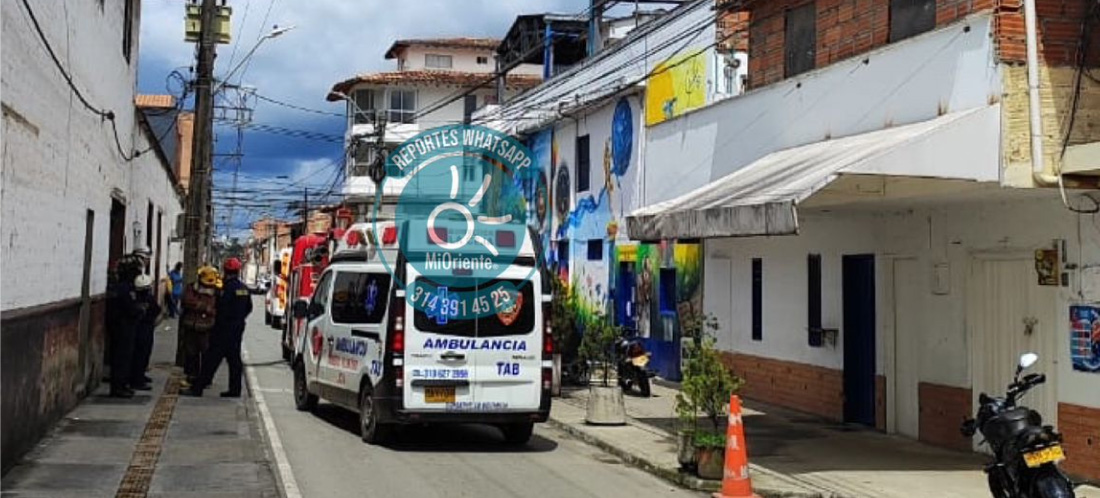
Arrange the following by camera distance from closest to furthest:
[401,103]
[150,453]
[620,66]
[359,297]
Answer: [150,453] < [359,297] < [620,66] < [401,103]

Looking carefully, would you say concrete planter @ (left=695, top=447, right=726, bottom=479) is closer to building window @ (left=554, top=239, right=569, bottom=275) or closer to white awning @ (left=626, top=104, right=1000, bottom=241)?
white awning @ (left=626, top=104, right=1000, bottom=241)

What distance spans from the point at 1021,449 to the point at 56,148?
9350 mm

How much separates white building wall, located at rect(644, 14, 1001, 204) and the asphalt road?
486cm

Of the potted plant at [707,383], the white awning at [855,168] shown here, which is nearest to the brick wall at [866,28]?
the white awning at [855,168]

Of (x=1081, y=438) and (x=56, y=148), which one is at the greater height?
(x=56, y=148)

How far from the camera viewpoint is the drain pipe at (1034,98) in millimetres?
9984

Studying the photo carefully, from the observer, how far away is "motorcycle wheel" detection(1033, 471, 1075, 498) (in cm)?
721

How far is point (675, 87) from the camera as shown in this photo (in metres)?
20.3

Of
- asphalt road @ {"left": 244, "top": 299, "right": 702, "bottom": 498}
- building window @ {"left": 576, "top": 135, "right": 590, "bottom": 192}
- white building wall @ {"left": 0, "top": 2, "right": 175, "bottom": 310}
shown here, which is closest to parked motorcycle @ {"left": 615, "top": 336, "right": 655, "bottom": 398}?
asphalt road @ {"left": 244, "top": 299, "right": 702, "bottom": 498}

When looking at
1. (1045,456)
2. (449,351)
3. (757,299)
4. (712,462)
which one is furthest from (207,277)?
(1045,456)

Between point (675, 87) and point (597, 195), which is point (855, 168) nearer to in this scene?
point (675, 87)

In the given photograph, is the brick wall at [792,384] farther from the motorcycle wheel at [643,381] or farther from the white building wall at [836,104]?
the white building wall at [836,104]

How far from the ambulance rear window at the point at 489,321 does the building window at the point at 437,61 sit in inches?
2290

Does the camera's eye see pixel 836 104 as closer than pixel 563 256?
Yes
